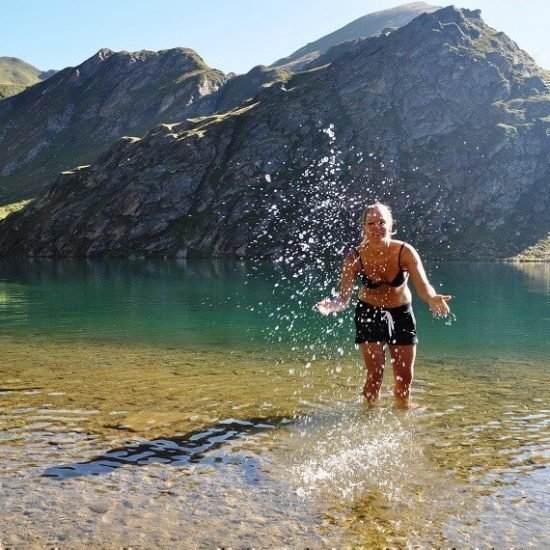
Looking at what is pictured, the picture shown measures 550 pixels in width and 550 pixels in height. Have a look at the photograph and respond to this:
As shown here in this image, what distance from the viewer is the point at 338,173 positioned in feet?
519

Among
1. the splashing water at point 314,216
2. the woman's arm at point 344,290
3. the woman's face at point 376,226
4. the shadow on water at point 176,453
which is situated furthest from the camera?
the splashing water at point 314,216

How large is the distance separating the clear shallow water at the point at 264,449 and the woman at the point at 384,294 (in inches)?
57.9

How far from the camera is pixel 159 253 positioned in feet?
484

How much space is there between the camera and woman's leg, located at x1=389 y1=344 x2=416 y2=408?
10930mm

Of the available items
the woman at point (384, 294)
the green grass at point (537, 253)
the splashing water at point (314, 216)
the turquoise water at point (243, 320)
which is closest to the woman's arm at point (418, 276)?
the woman at point (384, 294)

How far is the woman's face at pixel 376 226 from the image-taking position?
407 inches

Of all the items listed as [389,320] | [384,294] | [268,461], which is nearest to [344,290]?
[384,294]

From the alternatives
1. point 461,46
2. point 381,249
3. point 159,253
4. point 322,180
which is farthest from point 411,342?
point 461,46

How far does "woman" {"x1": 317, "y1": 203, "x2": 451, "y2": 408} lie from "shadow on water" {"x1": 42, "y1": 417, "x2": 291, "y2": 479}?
8.50ft

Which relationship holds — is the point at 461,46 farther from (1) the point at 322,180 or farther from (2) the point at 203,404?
(2) the point at 203,404

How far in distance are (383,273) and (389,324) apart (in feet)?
3.31

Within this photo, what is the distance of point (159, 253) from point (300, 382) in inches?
5352

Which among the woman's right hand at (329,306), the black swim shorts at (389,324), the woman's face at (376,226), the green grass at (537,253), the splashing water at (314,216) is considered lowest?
the black swim shorts at (389,324)

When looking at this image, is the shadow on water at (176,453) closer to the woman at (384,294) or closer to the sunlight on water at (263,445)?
the sunlight on water at (263,445)
